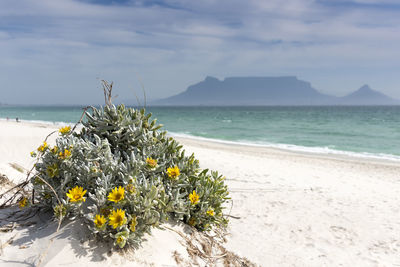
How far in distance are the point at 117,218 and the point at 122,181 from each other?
492 mm

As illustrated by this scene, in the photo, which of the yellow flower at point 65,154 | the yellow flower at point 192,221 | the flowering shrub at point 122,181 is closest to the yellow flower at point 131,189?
the flowering shrub at point 122,181

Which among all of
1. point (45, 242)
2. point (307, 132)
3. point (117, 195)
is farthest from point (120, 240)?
point (307, 132)

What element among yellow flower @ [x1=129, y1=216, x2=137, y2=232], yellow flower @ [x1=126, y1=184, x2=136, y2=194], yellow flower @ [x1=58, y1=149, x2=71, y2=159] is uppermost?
yellow flower @ [x1=58, y1=149, x2=71, y2=159]

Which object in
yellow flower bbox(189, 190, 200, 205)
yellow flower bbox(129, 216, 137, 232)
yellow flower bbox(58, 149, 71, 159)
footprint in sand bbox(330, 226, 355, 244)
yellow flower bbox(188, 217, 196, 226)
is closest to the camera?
yellow flower bbox(129, 216, 137, 232)

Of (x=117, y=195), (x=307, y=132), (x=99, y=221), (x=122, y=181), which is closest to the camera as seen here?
(x=99, y=221)

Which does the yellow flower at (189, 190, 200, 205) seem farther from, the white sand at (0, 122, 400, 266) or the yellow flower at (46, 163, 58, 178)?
the yellow flower at (46, 163, 58, 178)

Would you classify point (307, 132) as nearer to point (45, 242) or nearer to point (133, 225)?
point (133, 225)

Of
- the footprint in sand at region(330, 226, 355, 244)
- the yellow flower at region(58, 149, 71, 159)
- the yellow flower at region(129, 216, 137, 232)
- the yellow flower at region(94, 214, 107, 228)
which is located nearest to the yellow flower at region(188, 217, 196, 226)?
the yellow flower at region(129, 216, 137, 232)

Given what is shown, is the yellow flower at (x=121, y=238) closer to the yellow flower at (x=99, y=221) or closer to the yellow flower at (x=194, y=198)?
the yellow flower at (x=99, y=221)

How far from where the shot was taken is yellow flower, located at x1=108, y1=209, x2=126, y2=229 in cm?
229

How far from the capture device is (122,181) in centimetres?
276

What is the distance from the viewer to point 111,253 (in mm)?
2377

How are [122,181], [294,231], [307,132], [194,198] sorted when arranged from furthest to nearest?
[307,132] < [294,231] < [194,198] < [122,181]

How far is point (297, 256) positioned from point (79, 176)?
279 cm
